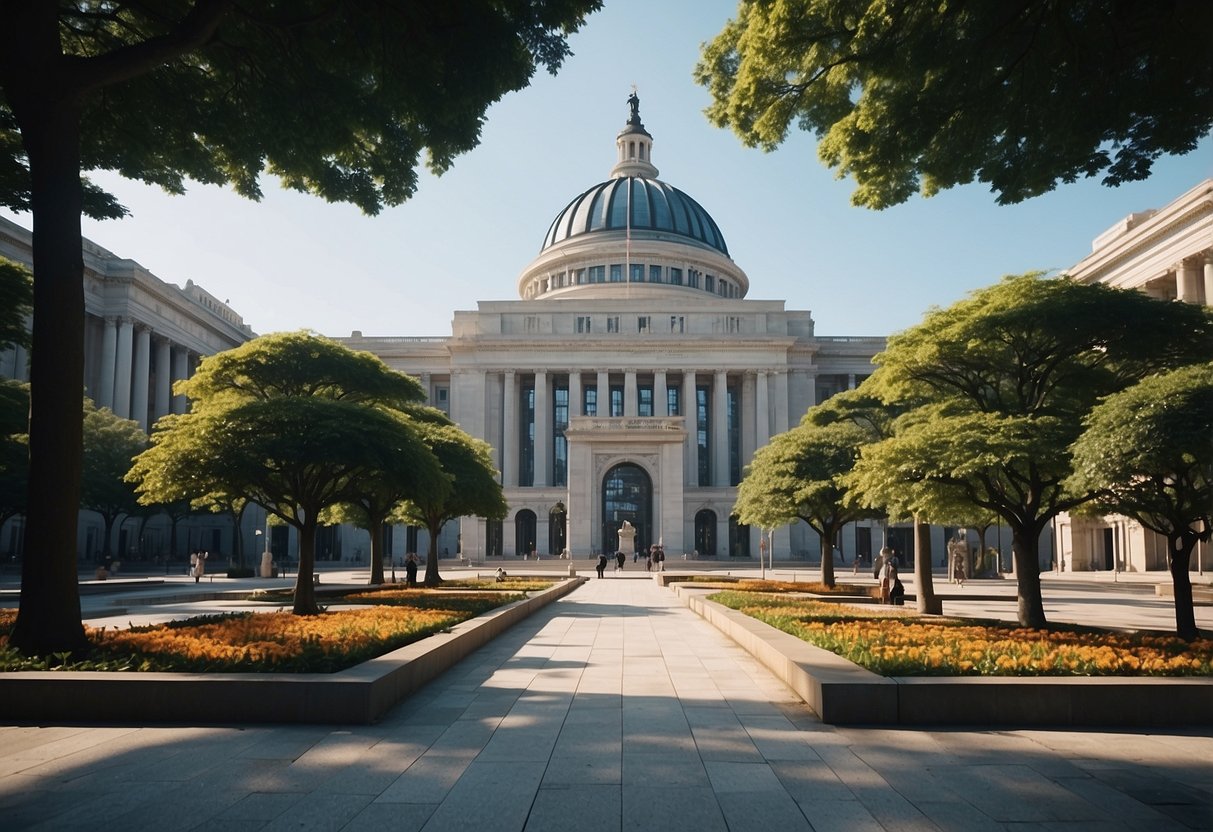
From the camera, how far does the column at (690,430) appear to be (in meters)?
97.4

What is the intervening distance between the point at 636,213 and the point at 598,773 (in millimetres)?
117082

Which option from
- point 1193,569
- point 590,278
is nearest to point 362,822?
point 1193,569

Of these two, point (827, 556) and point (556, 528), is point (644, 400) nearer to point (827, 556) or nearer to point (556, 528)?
point (556, 528)

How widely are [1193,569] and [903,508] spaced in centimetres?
5085

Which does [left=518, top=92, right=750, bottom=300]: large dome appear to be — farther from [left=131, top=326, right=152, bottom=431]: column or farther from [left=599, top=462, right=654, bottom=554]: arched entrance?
[left=131, top=326, right=152, bottom=431]: column

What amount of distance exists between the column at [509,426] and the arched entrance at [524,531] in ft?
12.8

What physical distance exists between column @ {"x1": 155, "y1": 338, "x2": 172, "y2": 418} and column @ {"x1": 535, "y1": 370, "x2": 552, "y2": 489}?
35.9m

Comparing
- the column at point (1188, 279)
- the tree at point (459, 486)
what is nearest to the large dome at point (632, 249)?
the column at point (1188, 279)

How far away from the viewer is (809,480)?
126 ft

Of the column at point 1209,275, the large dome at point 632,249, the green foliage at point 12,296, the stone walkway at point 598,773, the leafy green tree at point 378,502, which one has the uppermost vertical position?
the large dome at point 632,249

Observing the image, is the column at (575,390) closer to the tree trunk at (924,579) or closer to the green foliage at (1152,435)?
the tree trunk at (924,579)

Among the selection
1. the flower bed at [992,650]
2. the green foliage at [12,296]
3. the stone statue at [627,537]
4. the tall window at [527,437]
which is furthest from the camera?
the tall window at [527,437]

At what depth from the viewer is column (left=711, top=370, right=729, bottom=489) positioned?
9725 centimetres

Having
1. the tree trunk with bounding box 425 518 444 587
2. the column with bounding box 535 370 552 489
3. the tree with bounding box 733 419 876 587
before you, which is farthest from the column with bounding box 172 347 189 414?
the tree with bounding box 733 419 876 587
